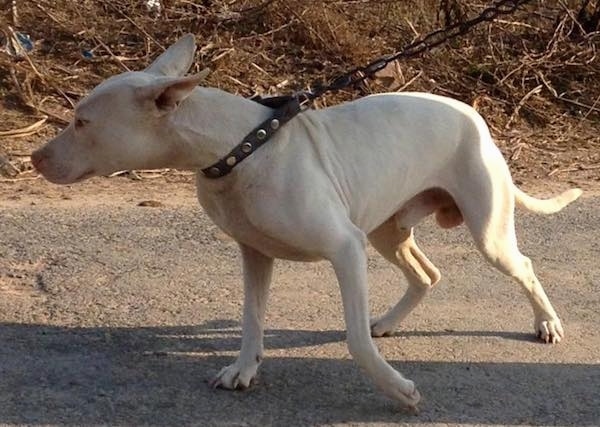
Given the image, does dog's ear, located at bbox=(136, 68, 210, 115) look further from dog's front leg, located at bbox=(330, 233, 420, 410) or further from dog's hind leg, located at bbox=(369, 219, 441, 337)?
dog's hind leg, located at bbox=(369, 219, 441, 337)

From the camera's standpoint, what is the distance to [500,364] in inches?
202

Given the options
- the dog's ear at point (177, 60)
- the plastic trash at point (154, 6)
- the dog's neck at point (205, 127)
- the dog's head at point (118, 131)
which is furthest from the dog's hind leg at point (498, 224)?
the plastic trash at point (154, 6)

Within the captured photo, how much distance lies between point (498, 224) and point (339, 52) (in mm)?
6429

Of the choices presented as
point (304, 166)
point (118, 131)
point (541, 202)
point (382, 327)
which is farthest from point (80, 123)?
point (541, 202)

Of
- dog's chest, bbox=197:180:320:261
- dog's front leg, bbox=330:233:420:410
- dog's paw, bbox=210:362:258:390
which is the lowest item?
dog's paw, bbox=210:362:258:390

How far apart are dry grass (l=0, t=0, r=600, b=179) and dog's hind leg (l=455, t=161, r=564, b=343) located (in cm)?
430

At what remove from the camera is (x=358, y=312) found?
4.40 metres

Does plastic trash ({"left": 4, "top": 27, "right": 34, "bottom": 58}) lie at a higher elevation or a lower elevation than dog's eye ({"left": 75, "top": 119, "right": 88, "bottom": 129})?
lower

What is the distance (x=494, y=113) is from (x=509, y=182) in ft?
17.7

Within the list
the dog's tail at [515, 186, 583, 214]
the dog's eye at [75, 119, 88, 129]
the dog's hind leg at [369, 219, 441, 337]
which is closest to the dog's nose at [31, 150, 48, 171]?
the dog's eye at [75, 119, 88, 129]

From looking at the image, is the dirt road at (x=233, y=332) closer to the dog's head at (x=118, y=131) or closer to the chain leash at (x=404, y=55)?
the dog's head at (x=118, y=131)

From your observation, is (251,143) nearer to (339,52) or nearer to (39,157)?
(39,157)

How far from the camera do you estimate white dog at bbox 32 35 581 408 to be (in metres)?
4.25

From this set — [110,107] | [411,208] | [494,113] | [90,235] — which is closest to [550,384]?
[411,208]
